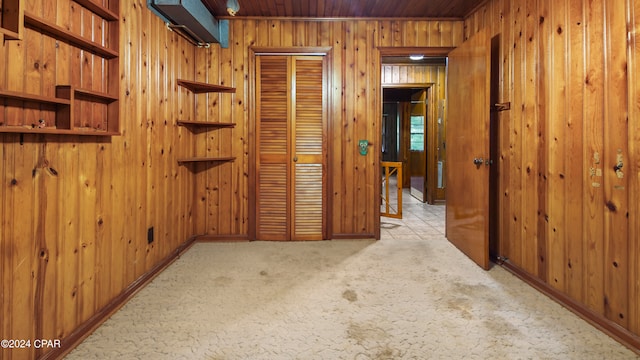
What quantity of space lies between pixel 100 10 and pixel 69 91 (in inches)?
23.9

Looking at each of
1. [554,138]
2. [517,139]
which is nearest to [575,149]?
[554,138]

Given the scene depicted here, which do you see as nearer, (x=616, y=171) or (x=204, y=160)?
(x=616, y=171)

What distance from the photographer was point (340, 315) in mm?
1917

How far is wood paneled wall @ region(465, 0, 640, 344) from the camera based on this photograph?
1.65 m

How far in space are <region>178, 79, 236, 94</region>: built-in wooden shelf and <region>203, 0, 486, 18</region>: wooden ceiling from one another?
0.78m

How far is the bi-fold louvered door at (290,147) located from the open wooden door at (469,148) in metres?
1.38

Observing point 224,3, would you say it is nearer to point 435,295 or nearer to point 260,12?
point 260,12

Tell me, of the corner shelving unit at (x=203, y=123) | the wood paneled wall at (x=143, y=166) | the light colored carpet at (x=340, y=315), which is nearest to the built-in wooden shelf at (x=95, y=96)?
the wood paneled wall at (x=143, y=166)

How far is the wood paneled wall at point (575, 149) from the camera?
1.65 meters

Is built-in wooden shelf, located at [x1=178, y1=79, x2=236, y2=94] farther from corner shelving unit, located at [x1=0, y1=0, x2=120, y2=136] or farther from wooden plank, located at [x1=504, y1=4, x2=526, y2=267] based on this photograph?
wooden plank, located at [x1=504, y1=4, x2=526, y2=267]

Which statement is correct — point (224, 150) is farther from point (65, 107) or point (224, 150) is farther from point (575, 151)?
point (575, 151)

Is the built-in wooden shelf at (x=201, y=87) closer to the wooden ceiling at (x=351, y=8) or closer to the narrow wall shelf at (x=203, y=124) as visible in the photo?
the narrow wall shelf at (x=203, y=124)

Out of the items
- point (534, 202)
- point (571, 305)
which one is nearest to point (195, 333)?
point (571, 305)

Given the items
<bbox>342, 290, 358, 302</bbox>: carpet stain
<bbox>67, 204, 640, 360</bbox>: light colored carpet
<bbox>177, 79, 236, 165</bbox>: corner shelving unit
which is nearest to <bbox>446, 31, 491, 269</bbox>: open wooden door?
<bbox>67, 204, 640, 360</bbox>: light colored carpet
